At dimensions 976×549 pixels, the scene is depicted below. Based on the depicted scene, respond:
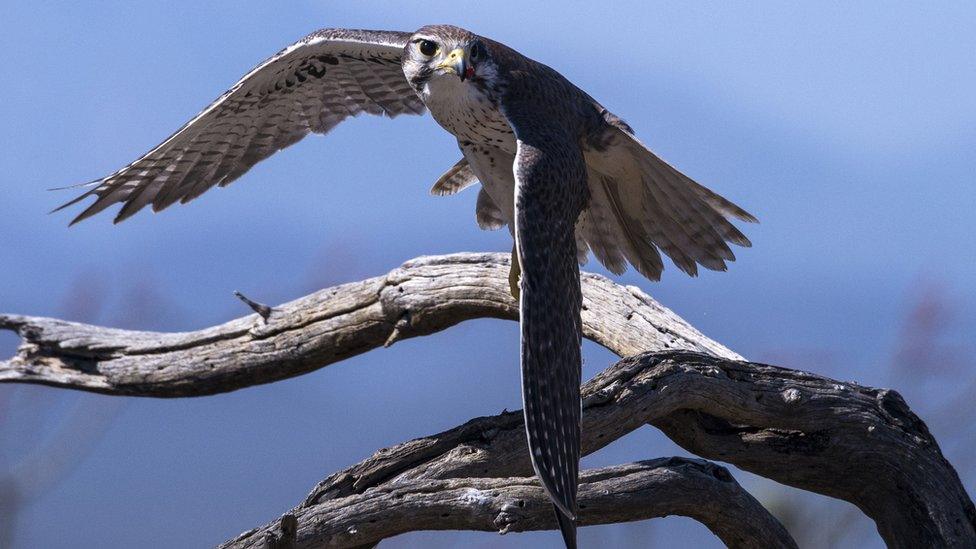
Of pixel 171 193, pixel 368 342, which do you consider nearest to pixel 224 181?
pixel 171 193

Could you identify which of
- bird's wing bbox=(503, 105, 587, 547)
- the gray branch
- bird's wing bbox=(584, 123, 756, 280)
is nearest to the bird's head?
bird's wing bbox=(503, 105, 587, 547)

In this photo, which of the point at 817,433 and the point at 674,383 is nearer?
the point at 674,383

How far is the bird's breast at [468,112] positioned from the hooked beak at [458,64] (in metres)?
0.07

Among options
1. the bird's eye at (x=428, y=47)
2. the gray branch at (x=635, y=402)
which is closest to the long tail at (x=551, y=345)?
the gray branch at (x=635, y=402)

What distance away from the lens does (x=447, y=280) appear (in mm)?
4609

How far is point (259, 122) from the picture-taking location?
4.62 meters

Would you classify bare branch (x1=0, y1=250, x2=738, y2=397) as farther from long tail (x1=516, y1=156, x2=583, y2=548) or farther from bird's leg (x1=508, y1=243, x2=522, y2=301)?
long tail (x1=516, y1=156, x2=583, y2=548)

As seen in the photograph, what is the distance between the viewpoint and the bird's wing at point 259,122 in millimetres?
4445

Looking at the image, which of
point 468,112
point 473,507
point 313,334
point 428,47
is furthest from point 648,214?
point 313,334

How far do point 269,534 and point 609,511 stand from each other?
101 cm

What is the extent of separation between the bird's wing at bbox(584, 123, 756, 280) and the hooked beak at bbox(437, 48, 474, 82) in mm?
594

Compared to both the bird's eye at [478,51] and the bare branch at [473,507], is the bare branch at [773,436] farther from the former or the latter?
the bird's eye at [478,51]

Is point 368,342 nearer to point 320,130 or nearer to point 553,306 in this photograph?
point 320,130

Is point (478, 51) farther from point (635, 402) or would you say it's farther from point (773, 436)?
point (773, 436)
